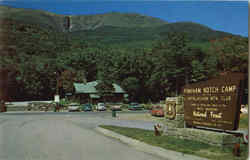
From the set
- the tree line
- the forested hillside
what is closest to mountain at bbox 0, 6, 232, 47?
the forested hillside

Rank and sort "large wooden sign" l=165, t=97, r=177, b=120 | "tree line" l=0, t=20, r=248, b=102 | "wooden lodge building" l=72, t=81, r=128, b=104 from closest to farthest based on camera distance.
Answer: "large wooden sign" l=165, t=97, r=177, b=120 → "tree line" l=0, t=20, r=248, b=102 → "wooden lodge building" l=72, t=81, r=128, b=104

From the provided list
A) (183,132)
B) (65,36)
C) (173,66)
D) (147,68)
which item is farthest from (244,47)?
(65,36)

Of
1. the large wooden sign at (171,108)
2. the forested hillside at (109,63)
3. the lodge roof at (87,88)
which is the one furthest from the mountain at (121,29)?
the large wooden sign at (171,108)

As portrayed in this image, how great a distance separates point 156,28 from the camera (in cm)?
15288

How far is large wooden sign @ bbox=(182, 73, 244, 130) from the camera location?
12.0 meters

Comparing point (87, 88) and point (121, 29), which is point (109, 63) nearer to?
point (87, 88)

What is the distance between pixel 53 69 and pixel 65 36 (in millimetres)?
44893

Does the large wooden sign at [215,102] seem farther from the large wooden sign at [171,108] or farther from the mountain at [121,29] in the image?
the mountain at [121,29]

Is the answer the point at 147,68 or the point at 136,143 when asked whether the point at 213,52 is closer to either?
the point at 147,68

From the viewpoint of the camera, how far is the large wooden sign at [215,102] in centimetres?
1198

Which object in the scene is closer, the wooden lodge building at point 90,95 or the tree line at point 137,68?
the tree line at point 137,68

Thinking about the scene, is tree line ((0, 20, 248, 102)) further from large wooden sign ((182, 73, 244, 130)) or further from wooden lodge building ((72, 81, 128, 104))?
large wooden sign ((182, 73, 244, 130))

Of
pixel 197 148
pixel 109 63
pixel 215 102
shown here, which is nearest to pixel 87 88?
pixel 109 63

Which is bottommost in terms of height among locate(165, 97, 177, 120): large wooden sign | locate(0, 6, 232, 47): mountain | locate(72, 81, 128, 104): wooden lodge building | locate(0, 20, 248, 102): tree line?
locate(72, 81, 128, 104): wooden lodge building
